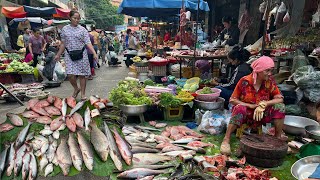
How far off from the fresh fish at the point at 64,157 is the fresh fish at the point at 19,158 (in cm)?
40

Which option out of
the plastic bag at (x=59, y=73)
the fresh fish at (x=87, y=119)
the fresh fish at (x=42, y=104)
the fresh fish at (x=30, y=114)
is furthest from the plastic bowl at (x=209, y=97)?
the plastic bag at (x=59, y=73)

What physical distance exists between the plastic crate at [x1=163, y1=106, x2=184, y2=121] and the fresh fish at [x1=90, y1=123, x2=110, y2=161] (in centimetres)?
190

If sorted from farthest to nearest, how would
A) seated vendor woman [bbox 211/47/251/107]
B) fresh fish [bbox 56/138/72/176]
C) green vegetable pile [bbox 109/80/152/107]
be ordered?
green vegetable pile [bbox 109/80/152/107] → seated vendor woman [bbox 211/47/251/107] → fresh fish [bbox 56/138/72/176]

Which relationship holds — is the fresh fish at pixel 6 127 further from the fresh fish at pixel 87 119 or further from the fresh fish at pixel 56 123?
the fresh fish at pixel 87 119

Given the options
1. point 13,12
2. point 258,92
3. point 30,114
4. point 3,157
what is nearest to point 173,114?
point 258,92

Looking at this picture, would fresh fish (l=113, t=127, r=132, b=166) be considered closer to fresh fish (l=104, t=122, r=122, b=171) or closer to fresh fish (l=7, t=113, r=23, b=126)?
fresh fish (l=104, t=122, r=122, b=171)

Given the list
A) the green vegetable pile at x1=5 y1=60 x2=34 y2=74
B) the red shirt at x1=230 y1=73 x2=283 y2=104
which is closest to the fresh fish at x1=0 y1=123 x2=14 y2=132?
the red shirt at x1=230 y1=73 x2=283 y2=104

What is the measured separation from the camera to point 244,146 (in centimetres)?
331

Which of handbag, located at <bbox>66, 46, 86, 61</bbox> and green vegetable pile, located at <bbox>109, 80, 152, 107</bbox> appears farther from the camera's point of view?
handbag, located at <bbox>66, 46, 86, 61</bbox>

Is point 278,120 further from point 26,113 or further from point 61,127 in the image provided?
point 26,113

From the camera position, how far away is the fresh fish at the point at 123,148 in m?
3.11

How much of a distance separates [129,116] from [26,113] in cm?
199

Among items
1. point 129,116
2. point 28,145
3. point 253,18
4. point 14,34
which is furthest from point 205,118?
point 14,34

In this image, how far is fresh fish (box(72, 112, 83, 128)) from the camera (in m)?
3.43
